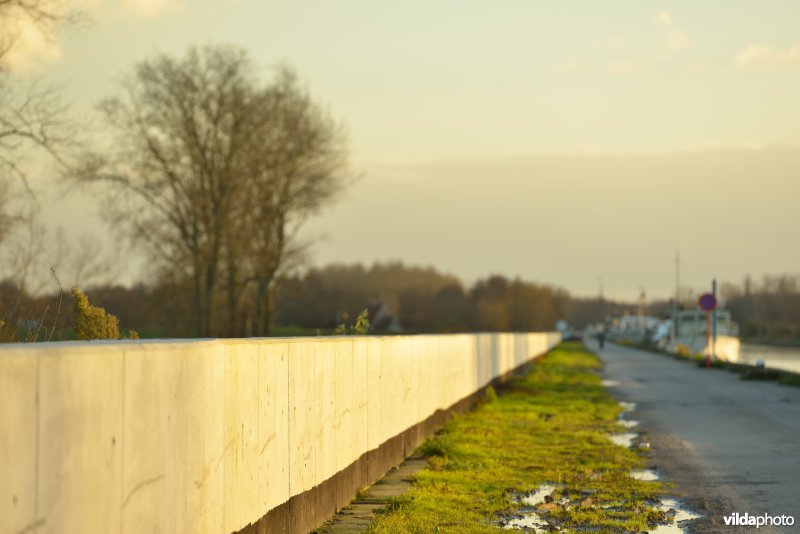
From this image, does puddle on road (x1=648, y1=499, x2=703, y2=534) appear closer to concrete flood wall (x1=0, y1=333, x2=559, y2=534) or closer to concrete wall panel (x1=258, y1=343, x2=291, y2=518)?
concrete flood wall (x1=0, y1=333, x2=559, y2=534)

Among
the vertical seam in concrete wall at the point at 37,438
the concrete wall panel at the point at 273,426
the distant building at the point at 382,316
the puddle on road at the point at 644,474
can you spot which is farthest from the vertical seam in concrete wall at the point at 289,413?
the distant building at the point at 382,316

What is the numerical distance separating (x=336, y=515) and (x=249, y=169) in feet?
128

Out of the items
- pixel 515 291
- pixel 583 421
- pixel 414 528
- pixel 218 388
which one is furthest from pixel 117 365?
pixel 515 291

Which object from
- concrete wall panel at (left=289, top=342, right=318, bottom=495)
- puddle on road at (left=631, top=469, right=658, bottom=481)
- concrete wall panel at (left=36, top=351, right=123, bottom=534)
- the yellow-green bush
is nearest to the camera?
concrete wall panel at (left=36, top=351, right=123, bottom=534)

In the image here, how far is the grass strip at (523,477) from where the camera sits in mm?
9711

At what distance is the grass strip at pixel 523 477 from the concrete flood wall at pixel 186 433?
0.77m

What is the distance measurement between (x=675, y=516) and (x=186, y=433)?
5.25 meters

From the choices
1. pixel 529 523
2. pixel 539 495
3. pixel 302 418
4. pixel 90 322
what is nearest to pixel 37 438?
pixel 302 418

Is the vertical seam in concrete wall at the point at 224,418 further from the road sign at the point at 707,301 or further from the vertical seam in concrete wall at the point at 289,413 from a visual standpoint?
the road sign at the point at 707,301

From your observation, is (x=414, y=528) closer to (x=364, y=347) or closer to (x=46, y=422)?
(x=364, y=347)

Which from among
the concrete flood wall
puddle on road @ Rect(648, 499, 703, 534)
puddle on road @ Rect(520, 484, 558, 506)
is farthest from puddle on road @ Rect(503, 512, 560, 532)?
the concrete flood wall

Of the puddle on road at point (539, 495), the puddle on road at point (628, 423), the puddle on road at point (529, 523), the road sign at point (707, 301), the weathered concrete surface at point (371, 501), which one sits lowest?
the puddle on road at point (628, 423)

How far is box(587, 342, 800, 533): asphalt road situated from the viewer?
10.9m

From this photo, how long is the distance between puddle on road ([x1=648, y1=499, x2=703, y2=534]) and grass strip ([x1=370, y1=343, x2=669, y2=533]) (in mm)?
114
